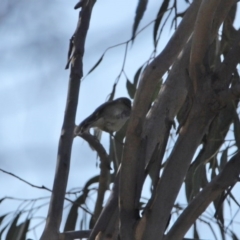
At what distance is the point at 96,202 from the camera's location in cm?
222

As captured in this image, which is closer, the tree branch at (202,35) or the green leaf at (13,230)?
the tree branch at (202,35)

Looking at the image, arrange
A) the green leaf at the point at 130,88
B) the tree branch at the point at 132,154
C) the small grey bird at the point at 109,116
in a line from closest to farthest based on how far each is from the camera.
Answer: the tree branch at the point at 132,154
the green leaf at the point at 130,88
the small grey bird at the point at 109,116

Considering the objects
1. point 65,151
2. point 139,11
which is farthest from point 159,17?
point 65,151

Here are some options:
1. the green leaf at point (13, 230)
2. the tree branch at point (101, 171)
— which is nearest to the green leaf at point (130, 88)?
the tree branch at point (101, 171)

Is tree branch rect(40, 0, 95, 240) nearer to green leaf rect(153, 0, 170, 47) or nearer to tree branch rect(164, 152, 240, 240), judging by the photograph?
tree branch rect(164, 152, 240, 240)

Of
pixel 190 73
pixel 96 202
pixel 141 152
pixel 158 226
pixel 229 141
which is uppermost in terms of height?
pixel 229 141

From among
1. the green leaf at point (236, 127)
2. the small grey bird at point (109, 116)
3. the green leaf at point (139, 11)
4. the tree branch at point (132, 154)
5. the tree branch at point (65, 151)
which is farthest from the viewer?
the small grey bird at point (109, 116)

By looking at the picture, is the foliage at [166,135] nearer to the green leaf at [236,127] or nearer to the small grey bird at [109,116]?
the green leaf at [236,127]

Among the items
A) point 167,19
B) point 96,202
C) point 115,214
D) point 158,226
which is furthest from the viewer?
point 96,202

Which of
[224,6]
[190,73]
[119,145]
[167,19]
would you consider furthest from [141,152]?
[119,145]

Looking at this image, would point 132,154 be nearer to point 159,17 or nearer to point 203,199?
point 203,199

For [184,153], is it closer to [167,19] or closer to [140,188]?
[140,188]

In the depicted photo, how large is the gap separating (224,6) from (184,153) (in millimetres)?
376

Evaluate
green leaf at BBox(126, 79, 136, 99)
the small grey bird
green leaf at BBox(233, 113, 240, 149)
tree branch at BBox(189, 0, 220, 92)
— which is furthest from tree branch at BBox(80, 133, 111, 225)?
tree branch at BBox(189, 0, 220, 92)
